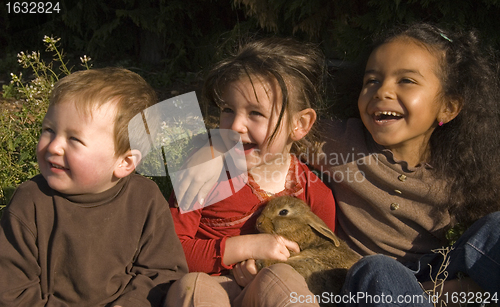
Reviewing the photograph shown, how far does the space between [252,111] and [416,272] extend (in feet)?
4.43

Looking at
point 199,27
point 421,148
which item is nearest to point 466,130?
point 421,148

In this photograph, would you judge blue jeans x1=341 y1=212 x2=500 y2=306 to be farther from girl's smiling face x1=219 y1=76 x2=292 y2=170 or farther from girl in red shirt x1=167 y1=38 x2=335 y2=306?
girl's smiling face x1=219 y1=76 x2=292 y2=170

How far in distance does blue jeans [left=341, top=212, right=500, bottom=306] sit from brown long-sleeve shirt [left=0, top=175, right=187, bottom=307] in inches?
36.9

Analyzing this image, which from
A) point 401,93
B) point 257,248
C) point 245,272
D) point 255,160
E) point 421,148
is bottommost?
point 245,272

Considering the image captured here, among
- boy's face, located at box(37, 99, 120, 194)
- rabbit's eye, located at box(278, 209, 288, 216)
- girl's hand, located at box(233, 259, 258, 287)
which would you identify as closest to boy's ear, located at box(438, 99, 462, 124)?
rabbit's eye, located at box(278, 209, 288, 216)

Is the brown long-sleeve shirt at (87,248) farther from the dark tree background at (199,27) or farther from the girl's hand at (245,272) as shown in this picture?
the dark tree background at (199,27)

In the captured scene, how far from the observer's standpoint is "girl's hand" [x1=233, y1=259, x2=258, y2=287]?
8.25 ft

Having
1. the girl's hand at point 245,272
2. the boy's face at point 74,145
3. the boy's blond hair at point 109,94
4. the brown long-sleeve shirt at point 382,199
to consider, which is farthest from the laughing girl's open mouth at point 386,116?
the boy's face at point 74,145

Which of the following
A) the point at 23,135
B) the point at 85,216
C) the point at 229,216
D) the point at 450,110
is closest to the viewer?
the point at 85,216

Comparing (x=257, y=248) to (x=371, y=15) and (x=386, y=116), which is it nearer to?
(x=386, y=116)

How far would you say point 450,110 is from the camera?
9.57 feet

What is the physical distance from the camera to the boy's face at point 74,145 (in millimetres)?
2053

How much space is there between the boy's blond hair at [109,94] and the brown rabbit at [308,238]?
0.93 m

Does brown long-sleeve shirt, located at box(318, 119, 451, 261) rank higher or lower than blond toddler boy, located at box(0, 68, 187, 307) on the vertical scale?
lower
